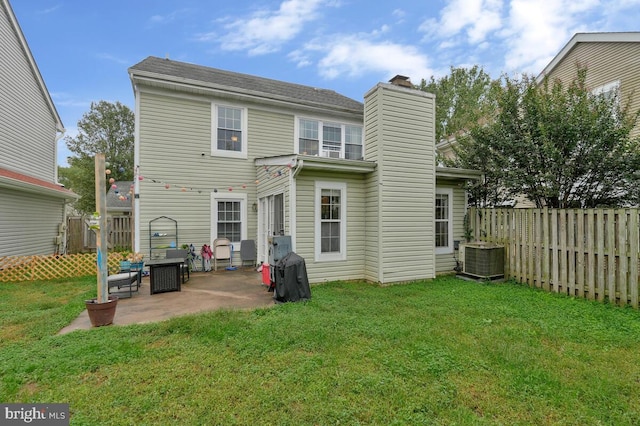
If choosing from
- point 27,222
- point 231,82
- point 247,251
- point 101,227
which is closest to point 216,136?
point 231,82

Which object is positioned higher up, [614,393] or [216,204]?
[216,204]

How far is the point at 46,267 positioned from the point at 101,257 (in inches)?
217

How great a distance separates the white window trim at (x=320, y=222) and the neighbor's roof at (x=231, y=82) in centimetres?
417

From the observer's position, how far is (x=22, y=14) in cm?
1045

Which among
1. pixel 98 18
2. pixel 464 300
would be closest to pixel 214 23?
pixel 98 18

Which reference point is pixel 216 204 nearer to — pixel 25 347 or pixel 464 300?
pixel 25 347

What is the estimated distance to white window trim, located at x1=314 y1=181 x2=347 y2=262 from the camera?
21.9 ft

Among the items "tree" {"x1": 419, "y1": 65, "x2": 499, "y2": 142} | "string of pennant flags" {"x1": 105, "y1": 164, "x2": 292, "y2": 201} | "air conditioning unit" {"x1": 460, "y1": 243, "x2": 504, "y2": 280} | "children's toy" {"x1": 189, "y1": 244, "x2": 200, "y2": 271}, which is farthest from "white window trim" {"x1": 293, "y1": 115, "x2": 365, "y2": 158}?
"tree" {"x1": 419, "y1": 65, "x2": 499, "y2": 142}

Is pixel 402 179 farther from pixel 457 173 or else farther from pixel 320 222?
Result: pixel 320 222

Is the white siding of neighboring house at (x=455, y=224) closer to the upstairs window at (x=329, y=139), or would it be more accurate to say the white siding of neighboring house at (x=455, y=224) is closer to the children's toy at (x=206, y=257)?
the upstairs window at (x=329, y=139)

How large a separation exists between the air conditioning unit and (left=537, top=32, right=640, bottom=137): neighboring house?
5146 mm

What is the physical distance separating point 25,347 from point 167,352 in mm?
1747

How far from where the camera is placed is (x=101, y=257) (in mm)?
3979

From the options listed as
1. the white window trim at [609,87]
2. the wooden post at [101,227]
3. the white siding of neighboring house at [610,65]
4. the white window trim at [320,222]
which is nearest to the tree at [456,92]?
the white siding of neighboring house at [610,65]
